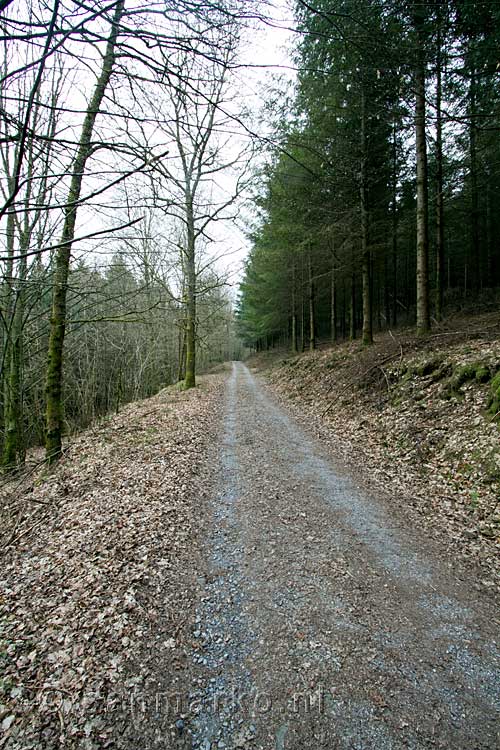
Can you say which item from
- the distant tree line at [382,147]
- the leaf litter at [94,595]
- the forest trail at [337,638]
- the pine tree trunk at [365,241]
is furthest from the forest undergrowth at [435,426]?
the leaf litter at [94,595]

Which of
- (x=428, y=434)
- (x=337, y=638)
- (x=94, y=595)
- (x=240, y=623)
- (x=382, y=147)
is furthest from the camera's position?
(x=382, y=147)

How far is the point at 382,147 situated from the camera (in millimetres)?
10789

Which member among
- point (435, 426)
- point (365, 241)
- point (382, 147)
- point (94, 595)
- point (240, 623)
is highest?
point (382, 147)

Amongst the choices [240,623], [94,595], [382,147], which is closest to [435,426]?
[240,623]

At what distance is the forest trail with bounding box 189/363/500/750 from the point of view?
194 cm

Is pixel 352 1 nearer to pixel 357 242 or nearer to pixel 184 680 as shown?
pixel 184 680

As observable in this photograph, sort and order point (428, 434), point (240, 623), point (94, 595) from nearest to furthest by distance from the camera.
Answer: point (240, 623) → point (94, 595) → point (428, 434)

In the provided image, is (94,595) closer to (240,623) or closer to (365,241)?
(240,623)

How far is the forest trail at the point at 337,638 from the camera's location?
1.94 m

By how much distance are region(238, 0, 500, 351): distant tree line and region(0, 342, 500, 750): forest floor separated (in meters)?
3.89

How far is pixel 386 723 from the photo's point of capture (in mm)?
1935

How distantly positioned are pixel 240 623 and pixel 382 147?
13.2 metres

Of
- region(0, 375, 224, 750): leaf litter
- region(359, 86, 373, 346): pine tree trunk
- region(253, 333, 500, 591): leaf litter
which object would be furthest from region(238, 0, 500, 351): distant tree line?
region(0, 375, 224, 750): leaf litter

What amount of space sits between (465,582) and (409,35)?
365 inches
